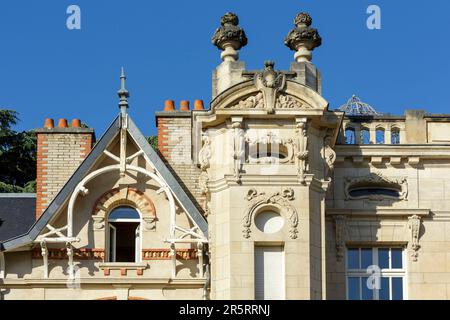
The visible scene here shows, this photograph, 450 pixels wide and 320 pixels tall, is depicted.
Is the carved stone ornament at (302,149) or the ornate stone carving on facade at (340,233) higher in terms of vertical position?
the carved stone ornament at (302,149)

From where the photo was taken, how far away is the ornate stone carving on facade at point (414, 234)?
92.3 feet

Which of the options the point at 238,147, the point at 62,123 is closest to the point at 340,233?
the point at 238,147

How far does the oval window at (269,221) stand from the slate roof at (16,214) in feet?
17.6

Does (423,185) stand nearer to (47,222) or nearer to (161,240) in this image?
(161,240)

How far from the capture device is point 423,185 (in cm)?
2859

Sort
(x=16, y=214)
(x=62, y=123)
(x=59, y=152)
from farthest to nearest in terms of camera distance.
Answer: (x=62, y=123) < (x=59, y=152) < (x=16, y=214)

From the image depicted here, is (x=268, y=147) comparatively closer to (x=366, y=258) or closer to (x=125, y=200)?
(x=366, y=258)

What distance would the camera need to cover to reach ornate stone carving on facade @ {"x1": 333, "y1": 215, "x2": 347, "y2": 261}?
92.1 ft

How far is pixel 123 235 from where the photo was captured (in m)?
29.4

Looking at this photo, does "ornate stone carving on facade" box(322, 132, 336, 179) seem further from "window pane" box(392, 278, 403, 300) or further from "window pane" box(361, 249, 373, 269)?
"window pane" box(392, 278, 403, 300)

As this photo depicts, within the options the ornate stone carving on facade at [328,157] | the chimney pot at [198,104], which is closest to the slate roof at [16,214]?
the chimney pot at [198,104]

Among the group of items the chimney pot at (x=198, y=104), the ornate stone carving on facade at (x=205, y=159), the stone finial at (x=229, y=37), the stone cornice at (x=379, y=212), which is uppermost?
the stone finial at (x=229, y=37)

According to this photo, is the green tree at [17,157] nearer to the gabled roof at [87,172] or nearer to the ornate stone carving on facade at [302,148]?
the gabled roof at [87,172]

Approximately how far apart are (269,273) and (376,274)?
2594 mm
